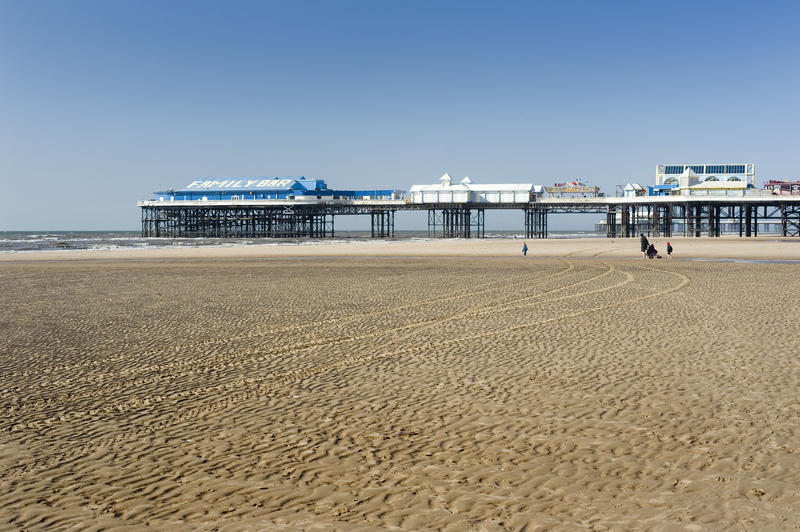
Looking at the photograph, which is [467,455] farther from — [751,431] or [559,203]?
[559,203]

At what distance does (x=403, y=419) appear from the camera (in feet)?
20.2

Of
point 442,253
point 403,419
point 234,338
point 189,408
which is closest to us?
point 403,419

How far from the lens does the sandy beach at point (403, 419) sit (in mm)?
4246

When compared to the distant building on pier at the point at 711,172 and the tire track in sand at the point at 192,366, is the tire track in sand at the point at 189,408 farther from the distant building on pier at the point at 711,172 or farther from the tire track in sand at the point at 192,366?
the distant building on pier at the point at 711,172

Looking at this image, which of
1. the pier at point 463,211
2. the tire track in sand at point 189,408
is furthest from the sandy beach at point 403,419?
the pier at point 463,211

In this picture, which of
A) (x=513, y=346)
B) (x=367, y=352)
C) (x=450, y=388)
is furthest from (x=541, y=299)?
(x=450, y=388)

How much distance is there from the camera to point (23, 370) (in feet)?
27.5

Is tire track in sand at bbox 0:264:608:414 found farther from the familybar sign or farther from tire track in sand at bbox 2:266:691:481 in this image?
the familybar sign

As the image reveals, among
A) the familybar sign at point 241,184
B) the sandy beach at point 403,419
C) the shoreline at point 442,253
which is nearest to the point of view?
the sandy beach at point 403,419

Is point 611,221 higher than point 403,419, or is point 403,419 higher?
point 611,221

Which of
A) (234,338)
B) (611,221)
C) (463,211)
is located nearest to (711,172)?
(611,221)

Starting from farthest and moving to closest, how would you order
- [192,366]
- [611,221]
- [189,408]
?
1. [611,221]
2. [192,366]
3. [189,408]

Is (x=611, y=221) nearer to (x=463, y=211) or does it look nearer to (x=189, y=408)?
(x=463, y=211)

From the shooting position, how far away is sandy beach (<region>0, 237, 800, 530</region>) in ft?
13.9
